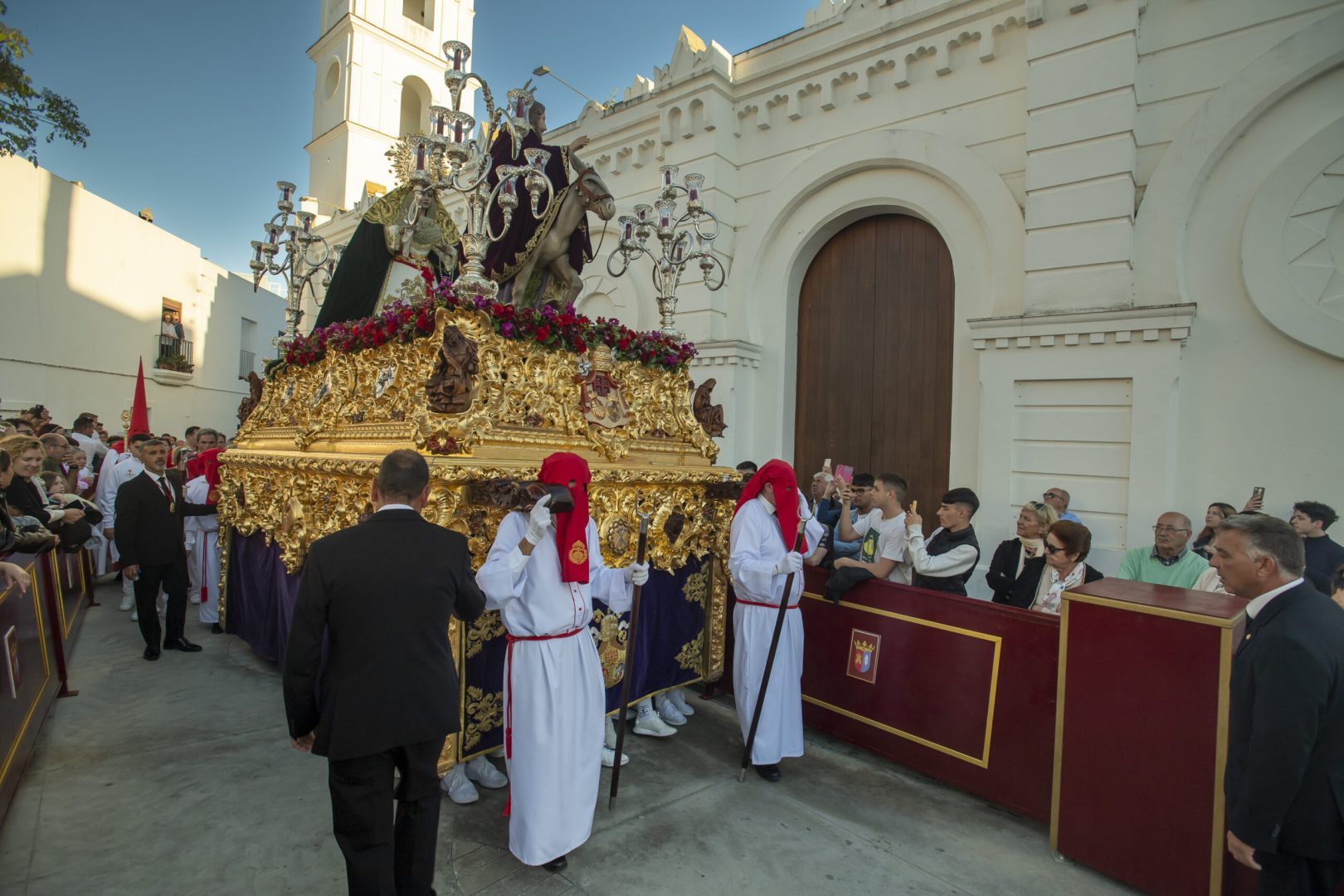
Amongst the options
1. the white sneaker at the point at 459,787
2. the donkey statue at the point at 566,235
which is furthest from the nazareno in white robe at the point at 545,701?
the donkey statue at the point at 566,235

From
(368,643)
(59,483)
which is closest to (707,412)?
(368,643)

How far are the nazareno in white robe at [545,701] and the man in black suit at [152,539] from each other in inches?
178

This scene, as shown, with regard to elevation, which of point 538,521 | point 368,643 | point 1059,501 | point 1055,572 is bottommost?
point 368,643

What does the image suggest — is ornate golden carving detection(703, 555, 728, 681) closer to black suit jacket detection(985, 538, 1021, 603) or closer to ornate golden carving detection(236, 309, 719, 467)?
ornate golden carving detection(236, 309, 719, 467)

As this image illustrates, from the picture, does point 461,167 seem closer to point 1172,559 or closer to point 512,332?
point 512,332

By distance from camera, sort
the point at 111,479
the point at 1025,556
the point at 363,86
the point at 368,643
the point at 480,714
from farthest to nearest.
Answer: the point at 363,86 → the point at 111,479 → the point at 1025,556 → the point at 480,714 → the point at 368,643

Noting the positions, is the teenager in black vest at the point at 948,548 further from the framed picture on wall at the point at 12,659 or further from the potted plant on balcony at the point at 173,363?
the potted plant on balcony at the point at 173,363

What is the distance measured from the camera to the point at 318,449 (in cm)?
529

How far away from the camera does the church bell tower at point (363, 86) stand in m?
18.2

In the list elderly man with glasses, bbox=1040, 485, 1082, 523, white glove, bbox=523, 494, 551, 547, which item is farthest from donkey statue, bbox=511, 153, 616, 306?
elderly man with glasses, bbox=1040, 485, 1082, 523

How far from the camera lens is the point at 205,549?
763 cm

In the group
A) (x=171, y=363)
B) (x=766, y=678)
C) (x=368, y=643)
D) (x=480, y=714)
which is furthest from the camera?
(x=171, y=363)

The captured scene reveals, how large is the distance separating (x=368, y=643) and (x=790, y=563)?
2449 millimetres

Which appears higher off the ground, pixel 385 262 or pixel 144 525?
pixel 385 262
